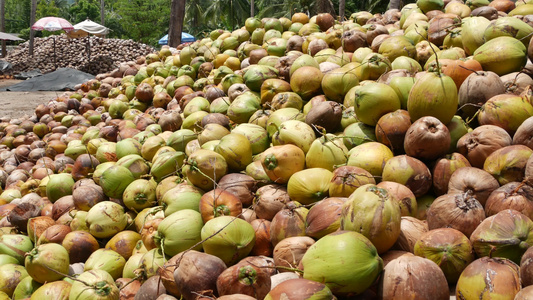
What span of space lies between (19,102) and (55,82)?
12.6 feet

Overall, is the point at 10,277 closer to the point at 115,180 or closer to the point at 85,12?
the point at 115,180

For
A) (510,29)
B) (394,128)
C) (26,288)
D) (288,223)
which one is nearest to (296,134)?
(394,128)

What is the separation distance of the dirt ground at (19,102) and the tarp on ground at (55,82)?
3.13 ft

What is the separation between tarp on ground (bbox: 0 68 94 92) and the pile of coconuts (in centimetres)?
1191

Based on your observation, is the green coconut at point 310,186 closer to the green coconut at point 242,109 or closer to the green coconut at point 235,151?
the green coconut at point 235,151

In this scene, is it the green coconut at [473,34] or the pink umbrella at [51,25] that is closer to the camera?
the green coconut at [473,34]

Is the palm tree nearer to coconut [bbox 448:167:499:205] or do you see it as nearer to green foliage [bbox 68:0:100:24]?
green foliage [bbox 68:0:100:24]

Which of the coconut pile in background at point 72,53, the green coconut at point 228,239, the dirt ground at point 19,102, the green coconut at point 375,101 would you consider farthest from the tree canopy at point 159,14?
the green coconut at point 228,239

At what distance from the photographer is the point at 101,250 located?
3398 millimetres

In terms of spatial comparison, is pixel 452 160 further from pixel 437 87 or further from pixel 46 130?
pixel 46 130

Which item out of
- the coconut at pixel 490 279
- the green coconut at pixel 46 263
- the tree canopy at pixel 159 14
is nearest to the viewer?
the coconut at pixel 490 279

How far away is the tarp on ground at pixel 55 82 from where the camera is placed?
621 inches

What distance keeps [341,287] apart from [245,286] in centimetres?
55

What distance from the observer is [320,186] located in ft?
9.47
